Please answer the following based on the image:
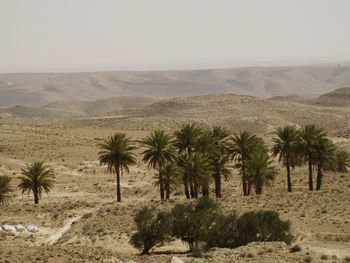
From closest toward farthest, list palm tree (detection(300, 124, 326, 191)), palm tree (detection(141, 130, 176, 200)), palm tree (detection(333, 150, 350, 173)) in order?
1. palm tree (detection(141, 130, 176, 200))
2. palm tree (detection(300, 124, 326, 191))
3. palm tree (detection(333, 150, 350, 173))

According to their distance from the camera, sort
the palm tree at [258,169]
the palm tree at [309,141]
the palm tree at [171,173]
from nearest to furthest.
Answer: the palm tree at [171,173]
the palm tree at [258,169]
the palm tree at [309,141]

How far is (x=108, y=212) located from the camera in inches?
1641

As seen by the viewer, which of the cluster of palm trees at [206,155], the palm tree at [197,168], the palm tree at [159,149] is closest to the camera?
the palm tree at [197,168]

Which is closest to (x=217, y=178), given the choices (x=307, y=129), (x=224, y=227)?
(x=307, y=129)

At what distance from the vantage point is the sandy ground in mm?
25406

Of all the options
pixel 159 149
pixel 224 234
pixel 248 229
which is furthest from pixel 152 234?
pixel 159 149

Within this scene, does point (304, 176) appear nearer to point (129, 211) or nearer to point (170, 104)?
point (129, 211)

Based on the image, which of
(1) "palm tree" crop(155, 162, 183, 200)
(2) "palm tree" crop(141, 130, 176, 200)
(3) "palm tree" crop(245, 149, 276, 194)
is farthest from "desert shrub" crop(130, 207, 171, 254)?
(2) "palm tree" crop(141, 130, 176, 200)

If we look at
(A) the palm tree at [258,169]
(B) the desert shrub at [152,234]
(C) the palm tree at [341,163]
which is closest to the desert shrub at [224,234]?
(B) the desert shrub at [152,234]

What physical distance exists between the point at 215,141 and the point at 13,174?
28.9 metres

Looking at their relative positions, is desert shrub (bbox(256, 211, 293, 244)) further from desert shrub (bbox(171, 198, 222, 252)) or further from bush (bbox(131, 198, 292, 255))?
desert shrub (bbox(171, 198, 222, 252))

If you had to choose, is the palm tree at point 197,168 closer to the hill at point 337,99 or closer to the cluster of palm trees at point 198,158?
the cluster of palm trees at point 198,158

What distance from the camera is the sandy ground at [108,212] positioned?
25406 millimetres

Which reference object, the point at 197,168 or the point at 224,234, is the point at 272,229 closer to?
the point at 224,234
